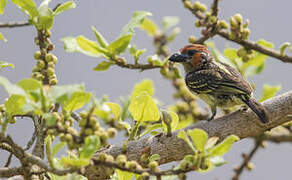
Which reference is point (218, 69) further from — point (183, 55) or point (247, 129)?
point (247, 129)

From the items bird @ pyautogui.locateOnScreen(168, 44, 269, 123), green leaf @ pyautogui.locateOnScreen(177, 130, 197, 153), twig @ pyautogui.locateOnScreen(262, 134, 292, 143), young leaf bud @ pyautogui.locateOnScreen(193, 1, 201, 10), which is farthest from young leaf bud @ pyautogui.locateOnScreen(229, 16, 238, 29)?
green leaf @ pyautogui.locateOnScreen(177, 130, 197, 153)

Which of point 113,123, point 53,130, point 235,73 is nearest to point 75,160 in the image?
point 53,130

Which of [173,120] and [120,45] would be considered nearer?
[120,45]

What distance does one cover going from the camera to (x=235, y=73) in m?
3.69

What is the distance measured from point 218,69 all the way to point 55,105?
7.16ft

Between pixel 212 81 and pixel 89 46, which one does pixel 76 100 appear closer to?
pixel 89 46

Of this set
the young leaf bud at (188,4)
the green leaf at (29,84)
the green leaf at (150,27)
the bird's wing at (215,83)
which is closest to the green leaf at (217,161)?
the green leaf at (29,84)

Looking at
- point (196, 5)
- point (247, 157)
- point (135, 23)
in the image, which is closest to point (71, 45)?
point (135, 23)

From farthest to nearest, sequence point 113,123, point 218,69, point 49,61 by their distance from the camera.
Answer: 1. point 218,69
2. point 113,123
3. point 49,61

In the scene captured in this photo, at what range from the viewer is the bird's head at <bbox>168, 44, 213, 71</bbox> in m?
3.98

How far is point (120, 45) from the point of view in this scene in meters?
2.16

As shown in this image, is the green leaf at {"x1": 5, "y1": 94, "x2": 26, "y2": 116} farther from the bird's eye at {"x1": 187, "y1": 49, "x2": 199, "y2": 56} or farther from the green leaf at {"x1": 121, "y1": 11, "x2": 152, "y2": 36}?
the bird's eye at {"x1": 187, "y1": 49, "x2": 199, "y2": 56}

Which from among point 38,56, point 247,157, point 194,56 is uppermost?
point 38,56

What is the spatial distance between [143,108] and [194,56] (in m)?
2.02
